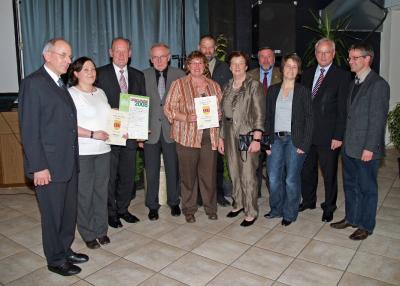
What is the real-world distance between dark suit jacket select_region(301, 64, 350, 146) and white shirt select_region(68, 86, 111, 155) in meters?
1.88

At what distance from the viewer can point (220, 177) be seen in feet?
13.7

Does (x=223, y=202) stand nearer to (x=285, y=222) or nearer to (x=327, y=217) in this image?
(x=285, y=222)

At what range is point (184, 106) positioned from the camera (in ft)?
11.1

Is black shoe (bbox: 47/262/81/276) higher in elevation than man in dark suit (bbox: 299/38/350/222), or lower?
lower

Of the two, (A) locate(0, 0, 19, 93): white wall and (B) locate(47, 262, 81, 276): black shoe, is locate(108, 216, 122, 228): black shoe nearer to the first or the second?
(B) locate(47, 262, 81, 276): black shoe

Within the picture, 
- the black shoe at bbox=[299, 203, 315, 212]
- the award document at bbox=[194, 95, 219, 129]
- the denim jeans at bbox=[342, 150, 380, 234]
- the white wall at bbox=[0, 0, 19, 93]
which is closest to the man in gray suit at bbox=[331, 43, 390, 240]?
the denim jeans at bbox=[342, 150, 380, 234]

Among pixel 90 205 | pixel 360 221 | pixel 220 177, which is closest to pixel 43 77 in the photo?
pixel 90 205

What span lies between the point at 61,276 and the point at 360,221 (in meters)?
2.50

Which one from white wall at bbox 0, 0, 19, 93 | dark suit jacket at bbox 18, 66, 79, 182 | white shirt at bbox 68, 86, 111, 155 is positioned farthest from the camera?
white wall at bbox 0, 0, 19, 93

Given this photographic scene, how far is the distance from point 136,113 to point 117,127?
0.30 metres

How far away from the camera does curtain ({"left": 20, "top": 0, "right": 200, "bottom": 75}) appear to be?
5.18 metres

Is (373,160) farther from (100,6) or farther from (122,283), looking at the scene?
(100,6)

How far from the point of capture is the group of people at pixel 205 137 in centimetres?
261

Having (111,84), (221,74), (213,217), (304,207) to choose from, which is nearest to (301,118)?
(221,74)
